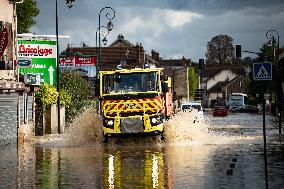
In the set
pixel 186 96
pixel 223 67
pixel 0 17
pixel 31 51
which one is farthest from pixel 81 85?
pixel 223 67

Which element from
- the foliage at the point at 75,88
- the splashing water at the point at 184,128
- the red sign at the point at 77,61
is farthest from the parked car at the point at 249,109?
the splashing water at the point at 184,128

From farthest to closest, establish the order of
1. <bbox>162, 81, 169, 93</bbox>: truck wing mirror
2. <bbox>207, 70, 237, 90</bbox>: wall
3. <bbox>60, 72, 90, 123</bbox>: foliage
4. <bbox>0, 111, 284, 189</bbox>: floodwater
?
<bbox>207, 70, 237, 90</bbox>: wall → <bbox>60, 72, 90, 123</bbox>: foliage → <bbox>162, 81, 169, 93</bbox>: truck wing mirror → <bbox>0, 111, 284, 189</bbox>: floodwater

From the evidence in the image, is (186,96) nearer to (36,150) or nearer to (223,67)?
(223,67)

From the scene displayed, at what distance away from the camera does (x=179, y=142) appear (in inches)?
1158

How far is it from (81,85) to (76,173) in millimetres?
41702

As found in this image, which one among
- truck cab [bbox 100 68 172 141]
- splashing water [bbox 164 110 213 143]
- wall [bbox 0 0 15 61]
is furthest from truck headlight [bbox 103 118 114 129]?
wall [bbox 0 0 15 61]

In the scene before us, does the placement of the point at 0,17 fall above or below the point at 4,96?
above

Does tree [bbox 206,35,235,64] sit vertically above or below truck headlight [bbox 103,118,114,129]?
above

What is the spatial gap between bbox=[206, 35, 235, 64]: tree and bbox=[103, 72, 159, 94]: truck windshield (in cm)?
12345

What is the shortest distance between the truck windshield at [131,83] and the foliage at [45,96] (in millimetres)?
13225

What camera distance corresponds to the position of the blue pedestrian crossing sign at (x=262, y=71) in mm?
17797

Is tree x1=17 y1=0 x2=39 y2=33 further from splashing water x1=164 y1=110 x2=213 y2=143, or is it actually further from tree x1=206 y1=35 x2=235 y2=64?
tree x1=206 y1=35 x2=235 y2=64

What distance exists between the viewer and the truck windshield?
2786 cm

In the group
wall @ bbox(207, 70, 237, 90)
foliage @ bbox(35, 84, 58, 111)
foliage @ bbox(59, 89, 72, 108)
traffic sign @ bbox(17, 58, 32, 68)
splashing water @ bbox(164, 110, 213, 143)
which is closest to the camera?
splashing water @ bbox(164, 110, 213, 143)
